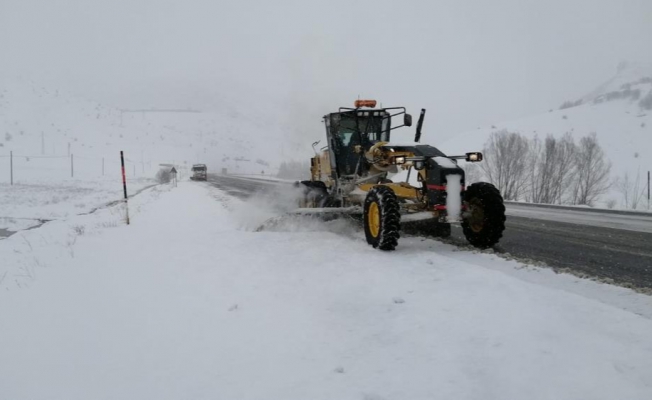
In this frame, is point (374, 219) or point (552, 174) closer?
point (374, 219)

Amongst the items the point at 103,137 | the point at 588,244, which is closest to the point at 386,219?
the point at 588,244

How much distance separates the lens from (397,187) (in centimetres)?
646

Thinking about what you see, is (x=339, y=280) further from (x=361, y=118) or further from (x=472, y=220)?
(x=361, y=118)

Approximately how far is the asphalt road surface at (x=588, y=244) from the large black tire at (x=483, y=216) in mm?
290

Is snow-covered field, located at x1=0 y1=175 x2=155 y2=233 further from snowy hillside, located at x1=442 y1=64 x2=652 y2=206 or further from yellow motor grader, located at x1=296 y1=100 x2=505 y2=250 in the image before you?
snowy hillside, located at x1=442 y1=64 x2=652 y2=206

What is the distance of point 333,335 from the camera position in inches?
114

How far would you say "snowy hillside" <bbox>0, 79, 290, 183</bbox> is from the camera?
40219 millimetres

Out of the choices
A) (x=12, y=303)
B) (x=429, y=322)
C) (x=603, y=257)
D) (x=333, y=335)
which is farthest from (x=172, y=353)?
(x=603, y=257)

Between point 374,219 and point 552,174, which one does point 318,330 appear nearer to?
point 374,219

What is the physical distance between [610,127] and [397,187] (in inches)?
1657

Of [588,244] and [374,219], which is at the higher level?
[374,219]

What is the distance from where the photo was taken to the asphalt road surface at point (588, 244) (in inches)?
181

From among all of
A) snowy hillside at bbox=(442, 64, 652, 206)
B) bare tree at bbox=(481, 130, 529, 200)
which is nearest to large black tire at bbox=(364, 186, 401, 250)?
bare tree at bbox=(481, 130, 529, 200)

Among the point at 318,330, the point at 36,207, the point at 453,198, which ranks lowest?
the point at 318,330
